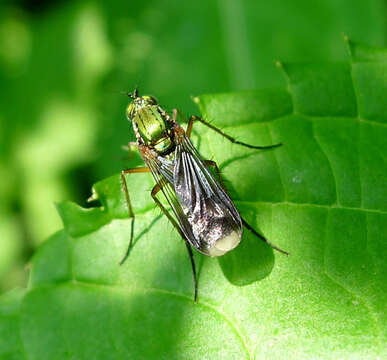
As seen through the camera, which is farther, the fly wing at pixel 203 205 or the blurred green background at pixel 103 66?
the blurred green background at pixel 103 66

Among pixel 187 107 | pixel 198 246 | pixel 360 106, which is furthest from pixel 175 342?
pixel 187 107

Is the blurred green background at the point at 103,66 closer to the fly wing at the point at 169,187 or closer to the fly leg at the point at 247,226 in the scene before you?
the fly wing at the point at 169,187

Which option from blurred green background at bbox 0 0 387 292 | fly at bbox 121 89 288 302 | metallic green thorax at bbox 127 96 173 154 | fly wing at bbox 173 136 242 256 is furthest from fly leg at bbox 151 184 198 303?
blurred green background at bbox 0 0 387 292

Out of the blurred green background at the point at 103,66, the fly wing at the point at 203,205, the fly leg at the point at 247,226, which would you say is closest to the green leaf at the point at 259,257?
the fly leg at the point at 247,226

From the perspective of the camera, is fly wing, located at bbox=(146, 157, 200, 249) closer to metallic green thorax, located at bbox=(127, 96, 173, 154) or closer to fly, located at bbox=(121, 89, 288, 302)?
fly, located at bbox=(121, 89, 288, 302)

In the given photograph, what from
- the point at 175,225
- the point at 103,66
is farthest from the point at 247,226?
the point at 103,66

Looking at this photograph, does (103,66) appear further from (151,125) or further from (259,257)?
(259,257)
